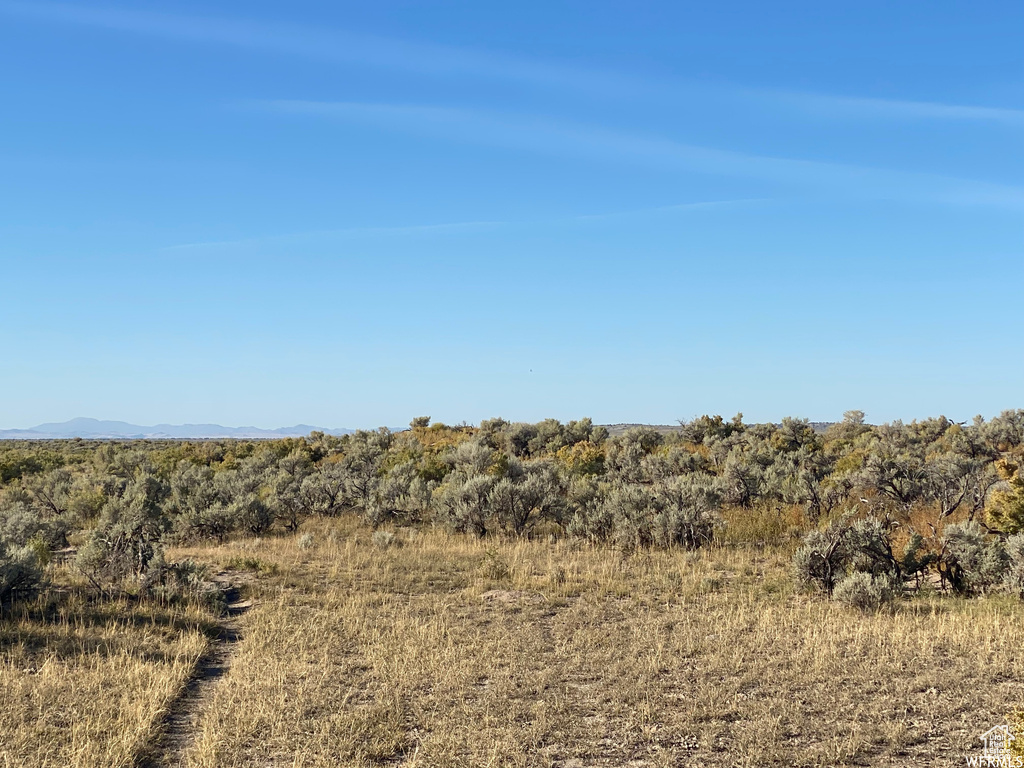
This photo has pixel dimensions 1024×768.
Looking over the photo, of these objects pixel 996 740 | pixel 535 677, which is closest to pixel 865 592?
pixel 996 740

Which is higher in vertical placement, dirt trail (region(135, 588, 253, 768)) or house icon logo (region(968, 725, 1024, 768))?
house icon logo (region(968, 725, 1024, 768))

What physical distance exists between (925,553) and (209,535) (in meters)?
17.4

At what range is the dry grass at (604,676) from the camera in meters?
6.69

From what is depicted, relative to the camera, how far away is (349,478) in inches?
969

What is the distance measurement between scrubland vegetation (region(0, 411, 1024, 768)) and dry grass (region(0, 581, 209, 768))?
38mm

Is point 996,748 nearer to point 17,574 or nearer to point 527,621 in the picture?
point 527,621

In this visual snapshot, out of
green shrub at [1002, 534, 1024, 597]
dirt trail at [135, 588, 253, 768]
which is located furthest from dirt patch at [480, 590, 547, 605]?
green shrub at [1002, 534, 1024, 597]

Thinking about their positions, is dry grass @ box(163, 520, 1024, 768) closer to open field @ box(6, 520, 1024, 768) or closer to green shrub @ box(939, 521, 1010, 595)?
open field @ box(6, 520, 1024, 768)

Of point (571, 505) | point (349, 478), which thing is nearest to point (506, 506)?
point (571, 505)

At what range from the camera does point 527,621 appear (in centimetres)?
1148

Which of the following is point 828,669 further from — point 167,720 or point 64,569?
point 64,569

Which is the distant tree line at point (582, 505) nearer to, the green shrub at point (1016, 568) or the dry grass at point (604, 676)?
the green shrub at point (1016, 568)

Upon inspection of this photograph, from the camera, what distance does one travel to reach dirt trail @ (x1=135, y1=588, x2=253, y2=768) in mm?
6695

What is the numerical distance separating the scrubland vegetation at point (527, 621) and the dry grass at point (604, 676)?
4 cm
